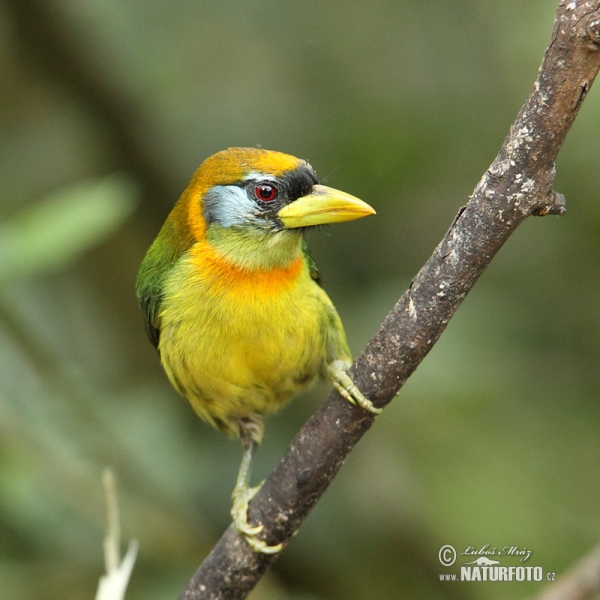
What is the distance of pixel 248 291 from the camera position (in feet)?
10.5

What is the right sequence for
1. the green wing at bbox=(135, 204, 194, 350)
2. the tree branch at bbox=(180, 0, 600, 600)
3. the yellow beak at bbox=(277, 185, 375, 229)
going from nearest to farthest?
the tree branch at bbox=(180, 0, 600, 600) < the yellow beak at bbox=(277, 185, 375, 229) < the green wing at bbox=(135, 204, 194, 350)

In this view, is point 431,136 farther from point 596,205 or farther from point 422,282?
point 422,282

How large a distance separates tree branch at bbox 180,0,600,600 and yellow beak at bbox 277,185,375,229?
0.70m

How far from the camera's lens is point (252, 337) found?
3.17 m

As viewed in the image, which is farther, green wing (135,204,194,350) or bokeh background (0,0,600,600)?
bokeh background (0,0,600,600)

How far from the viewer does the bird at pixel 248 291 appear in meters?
3.18

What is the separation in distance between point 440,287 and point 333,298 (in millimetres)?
2299

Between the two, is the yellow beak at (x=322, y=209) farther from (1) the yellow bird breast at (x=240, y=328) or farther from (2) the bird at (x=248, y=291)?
(1) the yellow bird breast at (x=240, y=328)

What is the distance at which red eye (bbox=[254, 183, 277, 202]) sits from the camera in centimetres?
323

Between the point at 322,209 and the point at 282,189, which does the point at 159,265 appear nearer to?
the point at 282,189

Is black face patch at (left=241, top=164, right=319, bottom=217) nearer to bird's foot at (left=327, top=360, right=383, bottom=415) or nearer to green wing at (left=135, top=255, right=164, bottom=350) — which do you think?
green wing at (left=135, top=255, right=164, bottom=350)

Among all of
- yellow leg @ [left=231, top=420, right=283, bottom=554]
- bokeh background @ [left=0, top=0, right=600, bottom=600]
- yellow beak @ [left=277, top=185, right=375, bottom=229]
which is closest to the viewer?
yellow leg @ [left=231, top=420, right=283, bottom=554]

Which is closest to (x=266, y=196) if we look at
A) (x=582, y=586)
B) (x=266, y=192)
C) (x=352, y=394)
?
(x=266, y=192)

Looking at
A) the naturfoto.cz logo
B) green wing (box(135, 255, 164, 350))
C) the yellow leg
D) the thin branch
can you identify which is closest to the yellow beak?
green wing (box(135, 255, 164, 350))
